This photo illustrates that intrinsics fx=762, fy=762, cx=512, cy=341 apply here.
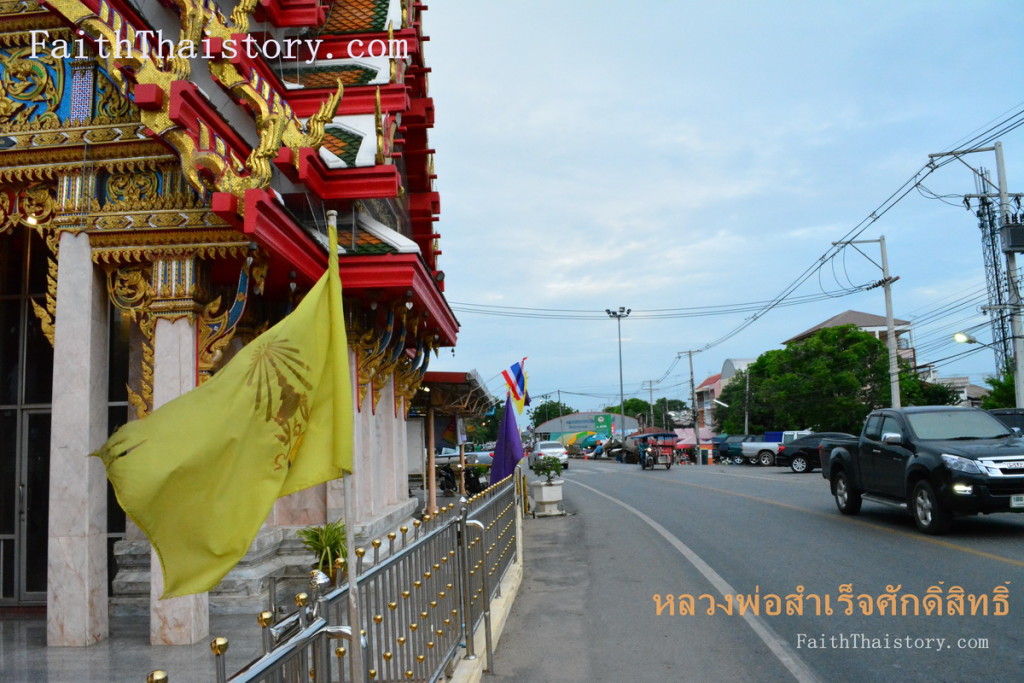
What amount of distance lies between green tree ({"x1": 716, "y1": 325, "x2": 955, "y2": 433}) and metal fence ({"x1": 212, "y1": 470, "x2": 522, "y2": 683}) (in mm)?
46205

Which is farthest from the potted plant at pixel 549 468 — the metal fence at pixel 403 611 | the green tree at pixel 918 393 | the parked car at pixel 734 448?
the green tree at pixel 918 393


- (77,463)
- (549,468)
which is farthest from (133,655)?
(549,468)

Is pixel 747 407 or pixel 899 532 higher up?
pixel 747 407

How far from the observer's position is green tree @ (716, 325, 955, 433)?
48469 millimetres

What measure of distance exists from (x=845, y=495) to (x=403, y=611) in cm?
1157

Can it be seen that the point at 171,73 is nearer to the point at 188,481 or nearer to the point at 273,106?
the point at 273,106

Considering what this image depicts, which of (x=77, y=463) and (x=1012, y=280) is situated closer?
(x=77, y=463)

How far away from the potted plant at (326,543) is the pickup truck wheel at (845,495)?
9.20m

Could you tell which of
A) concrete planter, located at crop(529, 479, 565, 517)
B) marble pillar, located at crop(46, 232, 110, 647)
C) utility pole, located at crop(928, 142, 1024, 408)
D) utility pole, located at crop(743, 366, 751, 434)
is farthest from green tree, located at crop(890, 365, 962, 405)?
marble pillar, located at crop(46, 232, 110, 647)

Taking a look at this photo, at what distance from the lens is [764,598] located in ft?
25.8

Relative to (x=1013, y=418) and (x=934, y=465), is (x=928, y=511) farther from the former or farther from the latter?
(x=1013, y=418)

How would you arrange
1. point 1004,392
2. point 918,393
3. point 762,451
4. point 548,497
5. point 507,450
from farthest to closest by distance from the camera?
1. point 918,393
2. point 762,451
3. point 1004,392
4. point 548,497
5. point 507,450

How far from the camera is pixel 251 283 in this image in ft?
23.6

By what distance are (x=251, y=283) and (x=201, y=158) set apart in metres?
1.36
